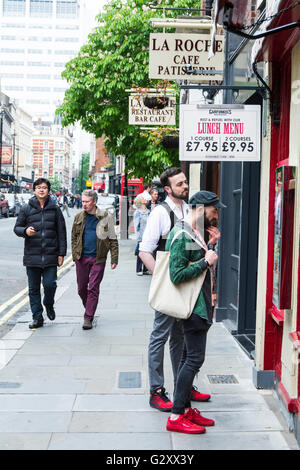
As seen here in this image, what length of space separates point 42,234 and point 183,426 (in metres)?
4.44

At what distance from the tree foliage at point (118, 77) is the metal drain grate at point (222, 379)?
40.8 ft

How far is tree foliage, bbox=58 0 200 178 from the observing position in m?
18.9

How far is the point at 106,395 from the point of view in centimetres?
557

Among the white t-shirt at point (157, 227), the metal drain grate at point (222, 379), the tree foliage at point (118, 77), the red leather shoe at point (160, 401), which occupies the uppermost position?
the tree foliage at point (118, 77)

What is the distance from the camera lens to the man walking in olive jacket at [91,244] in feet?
27.6

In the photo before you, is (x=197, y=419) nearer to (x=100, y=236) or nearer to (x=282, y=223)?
(x=282, y=223)

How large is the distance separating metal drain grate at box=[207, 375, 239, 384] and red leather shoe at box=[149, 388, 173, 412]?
92cm

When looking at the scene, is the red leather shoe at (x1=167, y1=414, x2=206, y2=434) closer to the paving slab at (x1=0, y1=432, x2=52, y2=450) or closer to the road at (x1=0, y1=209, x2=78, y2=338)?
the paving slab at (x1=0, y1=432, x2=52, y2=450)

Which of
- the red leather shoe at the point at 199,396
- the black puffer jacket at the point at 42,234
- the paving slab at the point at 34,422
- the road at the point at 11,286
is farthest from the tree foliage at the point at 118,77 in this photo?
the paving slab at the point at 34,422

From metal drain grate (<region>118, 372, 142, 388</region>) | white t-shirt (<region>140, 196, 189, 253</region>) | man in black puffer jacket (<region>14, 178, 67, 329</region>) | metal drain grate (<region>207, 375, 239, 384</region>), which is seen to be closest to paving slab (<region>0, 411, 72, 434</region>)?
metal drain grate (<region>118, 372, 142, 388</region>)

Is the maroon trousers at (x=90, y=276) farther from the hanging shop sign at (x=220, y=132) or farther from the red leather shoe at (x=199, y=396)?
the red leather shoe at (x=199, y=396)

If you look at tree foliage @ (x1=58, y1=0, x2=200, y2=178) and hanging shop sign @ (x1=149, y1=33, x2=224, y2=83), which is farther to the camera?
tree foliage @ (x1=58, y1=0, x2=200, y2=178)

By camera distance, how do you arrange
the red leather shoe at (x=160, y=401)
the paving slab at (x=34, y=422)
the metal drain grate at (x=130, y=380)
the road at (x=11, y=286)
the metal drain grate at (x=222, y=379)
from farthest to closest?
1. the road at (x=11, y=286)
2. the metal drain grate at (x=222, y=379)
3. the metal drain grate at (x=130, y=380)
4. the red leather shoe at (x=160, y=401)
5. the paving slab at (x=34, y=422)

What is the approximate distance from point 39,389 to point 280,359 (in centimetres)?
212
